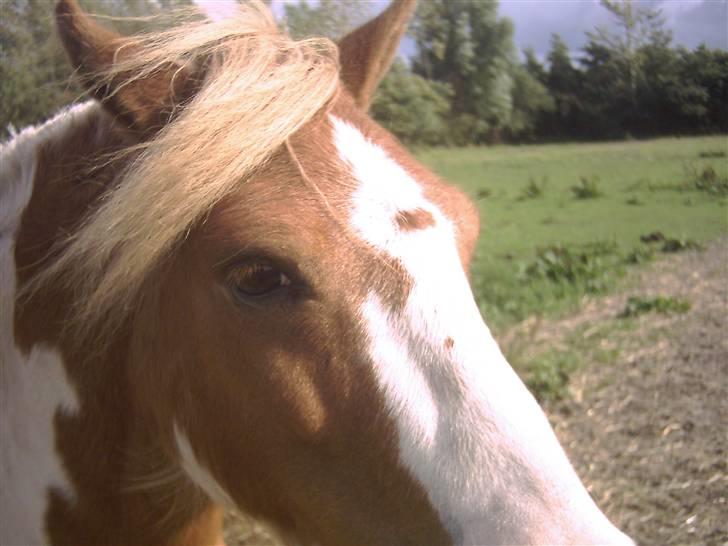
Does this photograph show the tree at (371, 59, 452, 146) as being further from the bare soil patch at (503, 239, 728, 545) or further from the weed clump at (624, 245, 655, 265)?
the weed clump at (624, 245, 655, 265)

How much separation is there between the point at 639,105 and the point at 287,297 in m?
3.27

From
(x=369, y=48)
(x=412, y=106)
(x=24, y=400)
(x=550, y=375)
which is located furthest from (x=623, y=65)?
(x=24, y=400)

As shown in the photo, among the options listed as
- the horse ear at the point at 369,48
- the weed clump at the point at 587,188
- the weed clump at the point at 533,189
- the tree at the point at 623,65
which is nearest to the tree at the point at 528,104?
the tree at the point at 623,65

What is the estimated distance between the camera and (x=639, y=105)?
3.77 metres

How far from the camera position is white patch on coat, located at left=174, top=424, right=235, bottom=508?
1573 mm

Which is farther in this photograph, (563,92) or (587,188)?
(587,188)

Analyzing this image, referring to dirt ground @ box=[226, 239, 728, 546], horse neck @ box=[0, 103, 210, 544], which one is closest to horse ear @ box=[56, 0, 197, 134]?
horse neck @ box=[0, 103, 210, 544]

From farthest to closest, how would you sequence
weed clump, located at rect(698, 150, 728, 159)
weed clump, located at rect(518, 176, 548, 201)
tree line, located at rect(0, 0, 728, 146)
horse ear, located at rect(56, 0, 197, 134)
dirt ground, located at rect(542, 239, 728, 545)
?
weed clump, located at rect(518, 176, 548, 201), weed clump, located at rect(698, 150, 728, 159), tree line, located at rect(0, 0, 728, 146), dirt ground, located at rect(542, 239, 728, 545), horse ear, located at rect(56, 0, 197, 134)

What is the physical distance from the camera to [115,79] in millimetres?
1464

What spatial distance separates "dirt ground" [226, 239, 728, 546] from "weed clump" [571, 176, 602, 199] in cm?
87

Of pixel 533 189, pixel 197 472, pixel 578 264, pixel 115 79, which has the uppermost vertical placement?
pixel 115 79

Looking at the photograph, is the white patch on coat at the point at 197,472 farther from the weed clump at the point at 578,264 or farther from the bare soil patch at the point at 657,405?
the weed clump at the point at 578,264

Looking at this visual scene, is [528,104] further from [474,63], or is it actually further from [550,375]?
[550,375]

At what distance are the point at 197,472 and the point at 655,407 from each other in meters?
3.01
